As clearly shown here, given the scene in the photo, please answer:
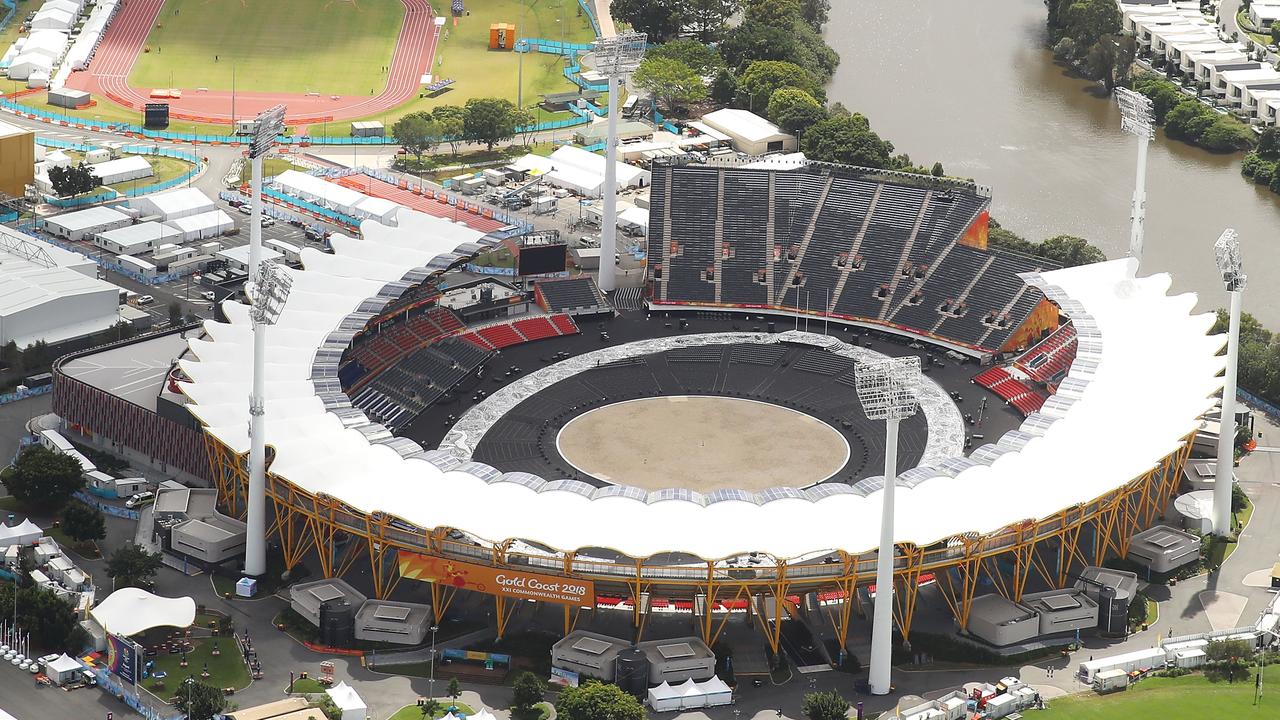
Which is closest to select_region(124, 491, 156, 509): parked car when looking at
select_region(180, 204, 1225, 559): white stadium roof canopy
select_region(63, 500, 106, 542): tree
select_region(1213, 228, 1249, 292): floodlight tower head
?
select_region(63, 500, 106, 542): tree

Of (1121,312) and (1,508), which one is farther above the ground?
(1121,312)

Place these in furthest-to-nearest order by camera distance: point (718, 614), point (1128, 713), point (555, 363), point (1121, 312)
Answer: point (555, 363) < point (1121, 312) < point (718, 614) < point (1128, 713)

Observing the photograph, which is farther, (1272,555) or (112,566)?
(1272,555)

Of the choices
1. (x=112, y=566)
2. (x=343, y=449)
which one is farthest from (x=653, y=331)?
(x=112, y=566)

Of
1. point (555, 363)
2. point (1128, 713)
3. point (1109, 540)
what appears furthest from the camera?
point (555, 363)

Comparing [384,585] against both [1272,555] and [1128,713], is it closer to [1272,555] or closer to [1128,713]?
[1128,713]

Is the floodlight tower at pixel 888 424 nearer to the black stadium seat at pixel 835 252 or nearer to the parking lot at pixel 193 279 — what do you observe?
the black stadium seat at pixel 835 252

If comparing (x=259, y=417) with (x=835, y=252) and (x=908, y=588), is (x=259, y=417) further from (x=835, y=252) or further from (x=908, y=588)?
(x=835, y=252)
